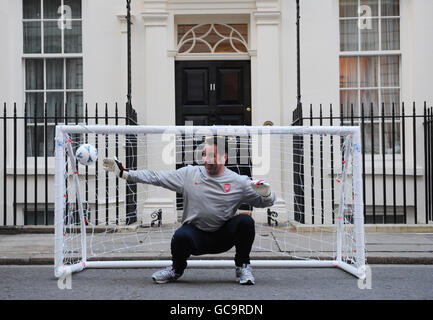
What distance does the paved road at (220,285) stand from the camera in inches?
207

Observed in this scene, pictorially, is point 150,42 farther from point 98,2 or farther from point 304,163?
point 304,163

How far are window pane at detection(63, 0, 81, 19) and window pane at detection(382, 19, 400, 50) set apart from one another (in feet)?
18.9

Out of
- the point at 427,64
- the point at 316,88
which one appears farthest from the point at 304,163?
the point at 427,64

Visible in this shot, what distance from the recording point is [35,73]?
10992mm

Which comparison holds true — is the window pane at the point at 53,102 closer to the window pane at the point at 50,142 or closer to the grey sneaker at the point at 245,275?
the window pane at the point at 50,142

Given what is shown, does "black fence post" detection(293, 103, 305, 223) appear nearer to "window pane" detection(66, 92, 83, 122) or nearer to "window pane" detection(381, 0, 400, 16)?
"window pane" detection(381, 0, 400, 16)

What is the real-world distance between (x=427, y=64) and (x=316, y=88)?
209 centimetres

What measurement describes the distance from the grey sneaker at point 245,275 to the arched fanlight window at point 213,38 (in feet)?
19.6

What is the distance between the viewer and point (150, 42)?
34.6ft

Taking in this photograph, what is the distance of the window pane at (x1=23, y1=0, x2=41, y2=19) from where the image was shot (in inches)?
432

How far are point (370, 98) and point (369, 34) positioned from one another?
1209mm

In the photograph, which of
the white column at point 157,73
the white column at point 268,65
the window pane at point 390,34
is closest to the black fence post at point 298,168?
the white column at point 268,65

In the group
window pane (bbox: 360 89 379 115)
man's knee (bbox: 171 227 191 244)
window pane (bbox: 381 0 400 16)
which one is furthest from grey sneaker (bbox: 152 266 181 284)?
window pane (bbox: 381 0 400 16)

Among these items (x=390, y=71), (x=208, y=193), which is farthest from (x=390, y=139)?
(x=208, y=193)
